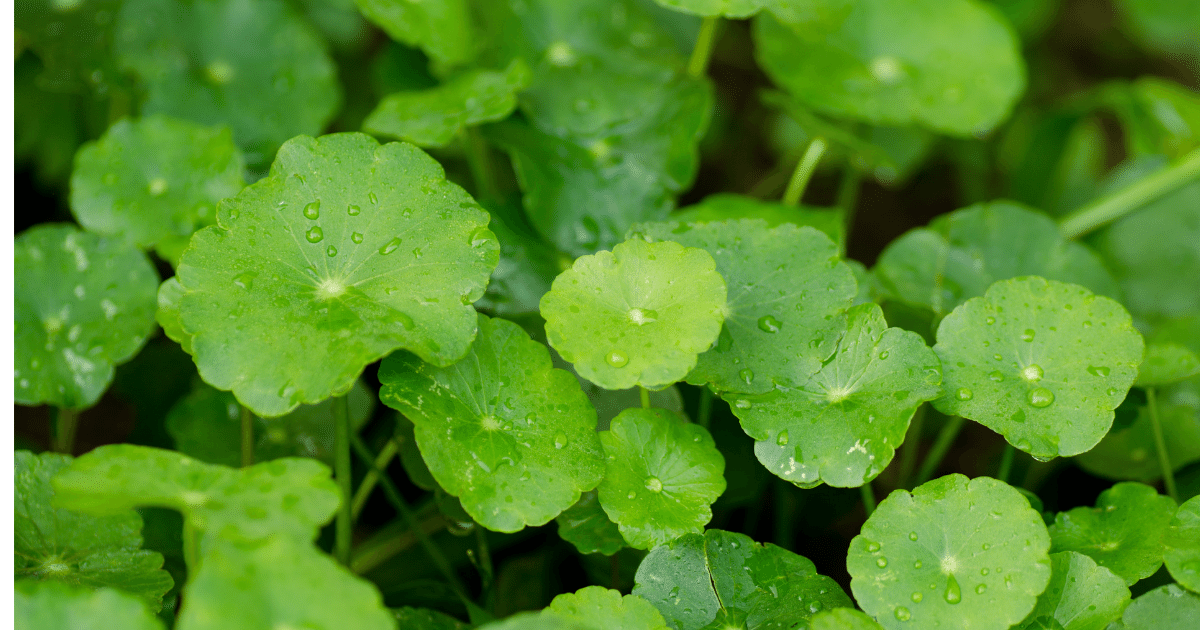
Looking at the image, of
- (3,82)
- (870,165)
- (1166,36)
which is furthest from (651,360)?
(1166,36)

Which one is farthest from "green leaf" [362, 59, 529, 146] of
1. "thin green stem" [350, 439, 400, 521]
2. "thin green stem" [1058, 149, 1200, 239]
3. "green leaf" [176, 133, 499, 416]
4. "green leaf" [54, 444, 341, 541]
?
"thin green stem" [1058, 149, 1200, 239]

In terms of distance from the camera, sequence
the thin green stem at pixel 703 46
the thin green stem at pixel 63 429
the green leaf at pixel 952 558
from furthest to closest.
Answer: the thin green stem at pixel 703 46 < the thin green stem at pixel 63 429 < the green leaf at pixel 952 558

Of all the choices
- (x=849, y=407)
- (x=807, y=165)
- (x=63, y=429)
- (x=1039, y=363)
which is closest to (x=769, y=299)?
(x=849, y=407)

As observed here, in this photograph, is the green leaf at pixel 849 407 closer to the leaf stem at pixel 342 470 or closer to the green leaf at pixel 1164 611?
the green leaf at pixel 1164 611

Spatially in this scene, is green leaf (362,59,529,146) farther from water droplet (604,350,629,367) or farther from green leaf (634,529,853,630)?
green leaf (634,529,853,630)

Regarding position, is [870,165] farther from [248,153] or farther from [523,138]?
[248,153]

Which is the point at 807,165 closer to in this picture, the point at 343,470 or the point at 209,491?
the point at 343,470

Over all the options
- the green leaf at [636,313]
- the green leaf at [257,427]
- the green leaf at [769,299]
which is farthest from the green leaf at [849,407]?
the green leaf at [257,427]
